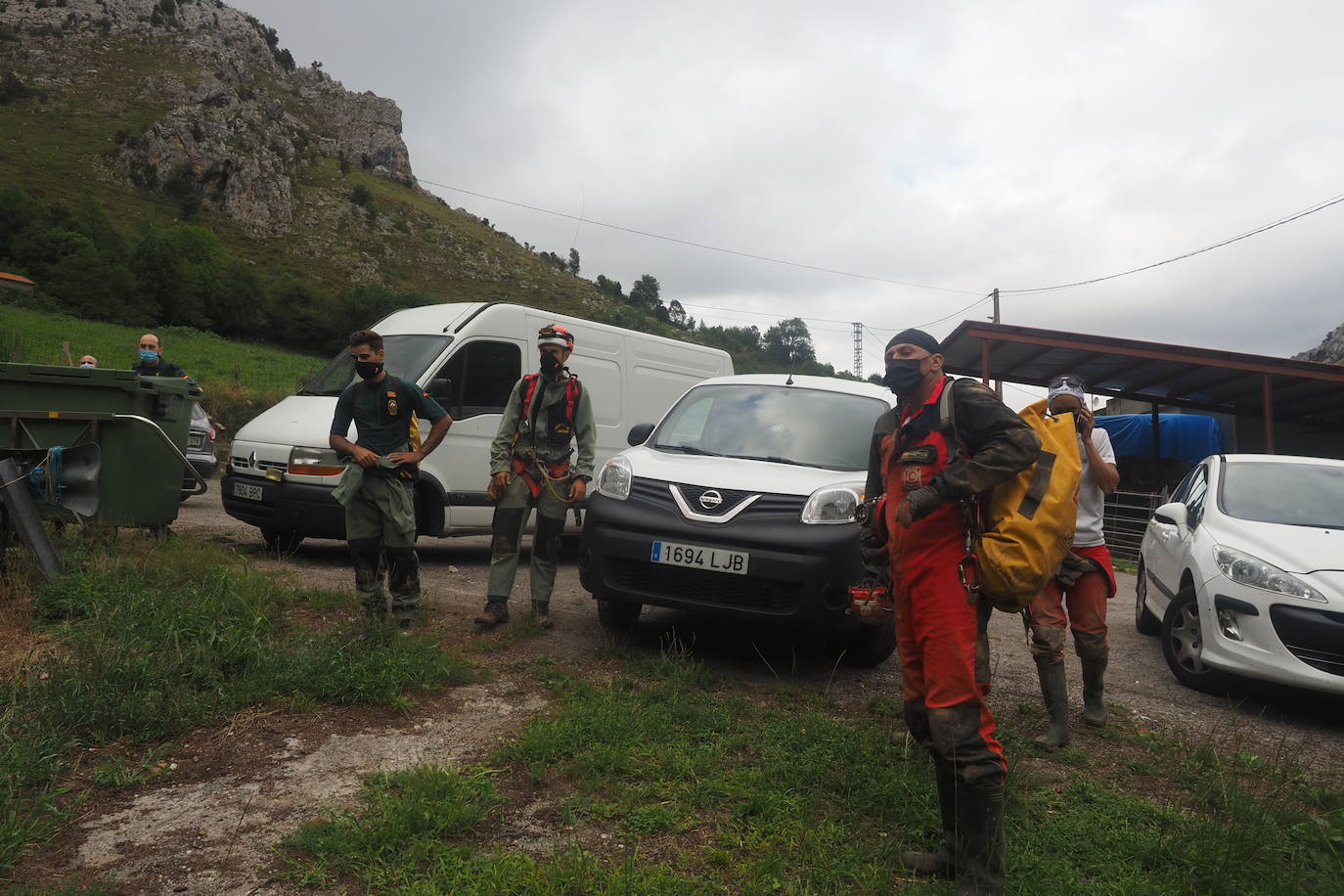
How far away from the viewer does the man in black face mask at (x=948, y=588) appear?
8.48ft

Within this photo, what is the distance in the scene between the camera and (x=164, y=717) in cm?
349

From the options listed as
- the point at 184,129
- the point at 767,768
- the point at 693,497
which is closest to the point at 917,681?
the point at 767,768

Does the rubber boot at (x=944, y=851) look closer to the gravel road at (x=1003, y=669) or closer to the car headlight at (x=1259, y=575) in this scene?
the gravel road at (x=1003, y=669)

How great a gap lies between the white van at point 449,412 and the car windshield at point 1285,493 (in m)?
4.89

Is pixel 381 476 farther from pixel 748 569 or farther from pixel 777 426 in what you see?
pixel 777 426

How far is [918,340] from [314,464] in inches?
213

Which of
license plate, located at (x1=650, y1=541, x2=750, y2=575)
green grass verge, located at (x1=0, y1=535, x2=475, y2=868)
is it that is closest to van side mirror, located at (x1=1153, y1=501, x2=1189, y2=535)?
license plate, located at (x1=650, y1=541, x2=750, y2=575)

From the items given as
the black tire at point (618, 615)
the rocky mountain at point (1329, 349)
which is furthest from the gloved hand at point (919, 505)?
the rocky mountain at point (1329, 349)

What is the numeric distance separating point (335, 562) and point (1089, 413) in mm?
6106

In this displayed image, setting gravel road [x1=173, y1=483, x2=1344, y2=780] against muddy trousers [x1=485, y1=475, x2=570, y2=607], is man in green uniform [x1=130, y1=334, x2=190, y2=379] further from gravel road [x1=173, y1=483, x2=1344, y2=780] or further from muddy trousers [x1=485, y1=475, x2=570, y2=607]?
muddy trousers [x1=485, y1=475, x2=570, y2=607]

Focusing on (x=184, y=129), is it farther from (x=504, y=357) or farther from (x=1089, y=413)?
(x=1089, y=413)

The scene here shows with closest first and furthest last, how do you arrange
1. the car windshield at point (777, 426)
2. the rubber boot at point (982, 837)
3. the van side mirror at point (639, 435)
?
the rubber boot at point (982, 837)
the car windshield at point (777, 426)
the van side mirror at point (639, 435)

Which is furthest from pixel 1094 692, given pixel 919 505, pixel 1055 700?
pixel 919 505

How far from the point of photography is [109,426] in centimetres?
539
